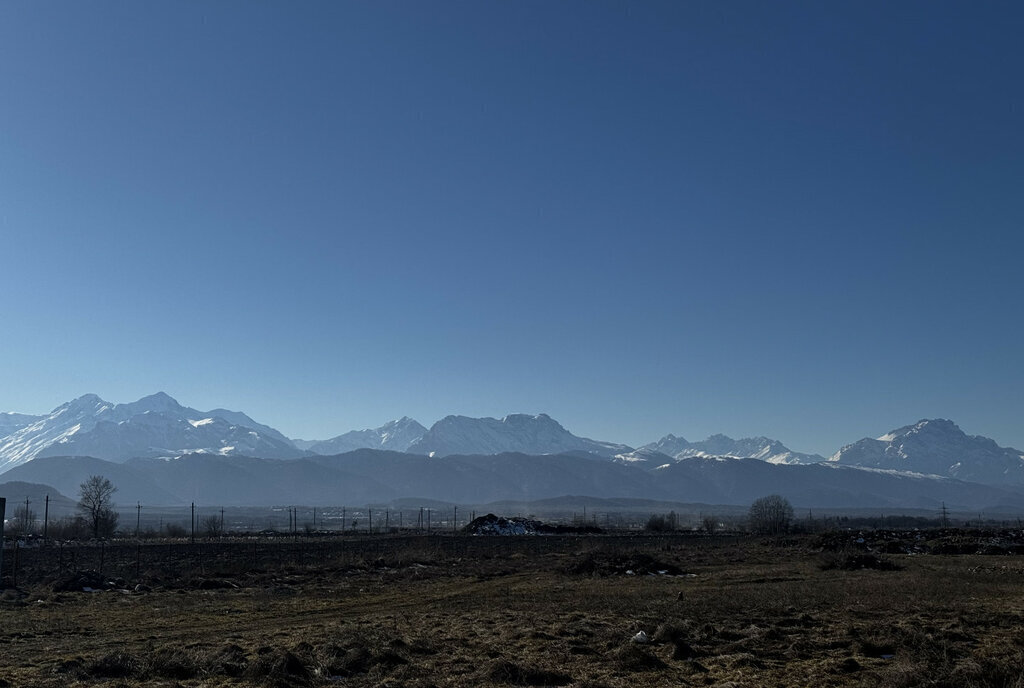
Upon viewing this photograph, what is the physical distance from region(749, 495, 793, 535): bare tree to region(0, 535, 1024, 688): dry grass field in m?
82.9

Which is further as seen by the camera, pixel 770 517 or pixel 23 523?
pixel 770 517

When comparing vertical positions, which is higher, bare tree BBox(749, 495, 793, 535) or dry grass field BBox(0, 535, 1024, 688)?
dry grass field BBox(0, 535, 1024, 688)

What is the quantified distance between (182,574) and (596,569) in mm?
19190

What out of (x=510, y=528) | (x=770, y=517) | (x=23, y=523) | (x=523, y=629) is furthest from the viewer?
(x=770, y=517)


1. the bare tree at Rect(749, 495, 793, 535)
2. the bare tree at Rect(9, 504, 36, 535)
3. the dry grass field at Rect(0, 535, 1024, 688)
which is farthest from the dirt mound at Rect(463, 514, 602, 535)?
the dry grass field at Rect(0, 535, 1024, 688)

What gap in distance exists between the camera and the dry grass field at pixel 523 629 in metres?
13.9

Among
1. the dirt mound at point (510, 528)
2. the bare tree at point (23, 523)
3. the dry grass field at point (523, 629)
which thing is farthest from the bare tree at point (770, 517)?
the bare tree at point (23, 523)

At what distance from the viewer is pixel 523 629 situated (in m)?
18.5

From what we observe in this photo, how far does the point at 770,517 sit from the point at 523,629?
122779mm

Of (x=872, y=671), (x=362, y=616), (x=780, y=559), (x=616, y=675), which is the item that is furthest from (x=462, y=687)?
(x=780, y=559)

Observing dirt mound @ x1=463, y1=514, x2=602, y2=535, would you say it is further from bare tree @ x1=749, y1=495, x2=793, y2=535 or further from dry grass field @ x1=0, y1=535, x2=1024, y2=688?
dry grass field @ x1=0, y1=535, x2=1024, y2=688

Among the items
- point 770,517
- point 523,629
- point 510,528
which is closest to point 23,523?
point 510,528

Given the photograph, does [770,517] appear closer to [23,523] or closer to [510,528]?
[510,528]

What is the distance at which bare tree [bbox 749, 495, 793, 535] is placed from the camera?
117 m
